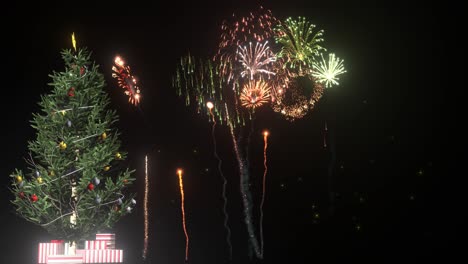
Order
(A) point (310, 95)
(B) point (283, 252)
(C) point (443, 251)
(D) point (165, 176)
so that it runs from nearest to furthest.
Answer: (A) point (310, 95) → (C) point (443, 251) → (B) point (283, 252) → (D) point (165, 176)

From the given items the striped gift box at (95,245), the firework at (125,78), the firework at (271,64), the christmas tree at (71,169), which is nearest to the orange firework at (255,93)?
the firework at (271,64)

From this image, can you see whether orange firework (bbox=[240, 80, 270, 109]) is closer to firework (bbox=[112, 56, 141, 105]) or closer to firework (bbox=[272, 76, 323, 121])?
firework (bbox=[272, 76, 323, 121])

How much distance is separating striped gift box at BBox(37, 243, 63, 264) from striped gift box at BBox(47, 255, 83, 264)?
22 cm

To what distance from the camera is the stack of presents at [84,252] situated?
19.0 m

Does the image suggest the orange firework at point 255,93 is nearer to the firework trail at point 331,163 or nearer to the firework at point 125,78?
the firework at point 125,78

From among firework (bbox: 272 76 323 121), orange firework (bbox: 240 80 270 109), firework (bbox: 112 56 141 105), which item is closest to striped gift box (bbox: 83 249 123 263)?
firework (bbox: 112 56 141 105)

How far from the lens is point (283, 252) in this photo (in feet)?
88.4

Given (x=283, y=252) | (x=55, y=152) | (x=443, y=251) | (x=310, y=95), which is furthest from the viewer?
(x=283, y=252)

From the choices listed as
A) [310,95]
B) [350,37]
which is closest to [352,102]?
[350,37]

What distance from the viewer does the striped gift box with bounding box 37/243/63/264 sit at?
19.0 m

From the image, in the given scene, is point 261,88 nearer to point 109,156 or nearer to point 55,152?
point 109,156

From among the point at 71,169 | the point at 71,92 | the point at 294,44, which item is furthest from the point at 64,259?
the point at 294,44

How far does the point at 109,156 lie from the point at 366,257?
11.0 m

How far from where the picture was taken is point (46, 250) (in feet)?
62.7
